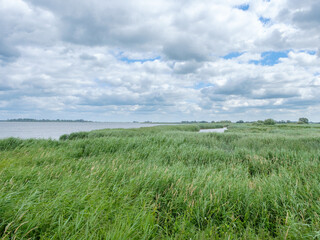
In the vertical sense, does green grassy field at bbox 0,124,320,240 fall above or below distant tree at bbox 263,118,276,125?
below

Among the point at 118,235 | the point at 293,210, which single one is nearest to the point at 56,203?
the point at 118,235

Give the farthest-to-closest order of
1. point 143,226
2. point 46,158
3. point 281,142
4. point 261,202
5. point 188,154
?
point 281,142, point 188,154, point 46,158, point 261,202, point 143,226

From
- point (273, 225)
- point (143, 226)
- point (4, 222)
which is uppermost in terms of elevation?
point (4, 222)

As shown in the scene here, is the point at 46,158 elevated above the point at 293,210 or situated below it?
above

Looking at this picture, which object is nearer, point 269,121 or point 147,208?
point 147,208

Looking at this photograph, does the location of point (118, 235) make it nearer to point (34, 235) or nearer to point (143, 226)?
point (143, 226)

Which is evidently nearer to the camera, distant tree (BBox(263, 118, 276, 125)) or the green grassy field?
the green grassy field

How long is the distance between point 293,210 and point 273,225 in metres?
0.57

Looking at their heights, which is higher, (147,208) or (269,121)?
(269,121)

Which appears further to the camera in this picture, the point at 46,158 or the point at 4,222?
the point at 46,158

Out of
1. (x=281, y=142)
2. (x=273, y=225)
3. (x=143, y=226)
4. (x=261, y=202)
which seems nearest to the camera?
(x=143, y=226)

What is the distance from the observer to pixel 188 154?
8.85 metres

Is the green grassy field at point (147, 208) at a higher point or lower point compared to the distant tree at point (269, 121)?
lower

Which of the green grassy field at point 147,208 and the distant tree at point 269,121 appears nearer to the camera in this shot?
the green grassy field at point 147,208
